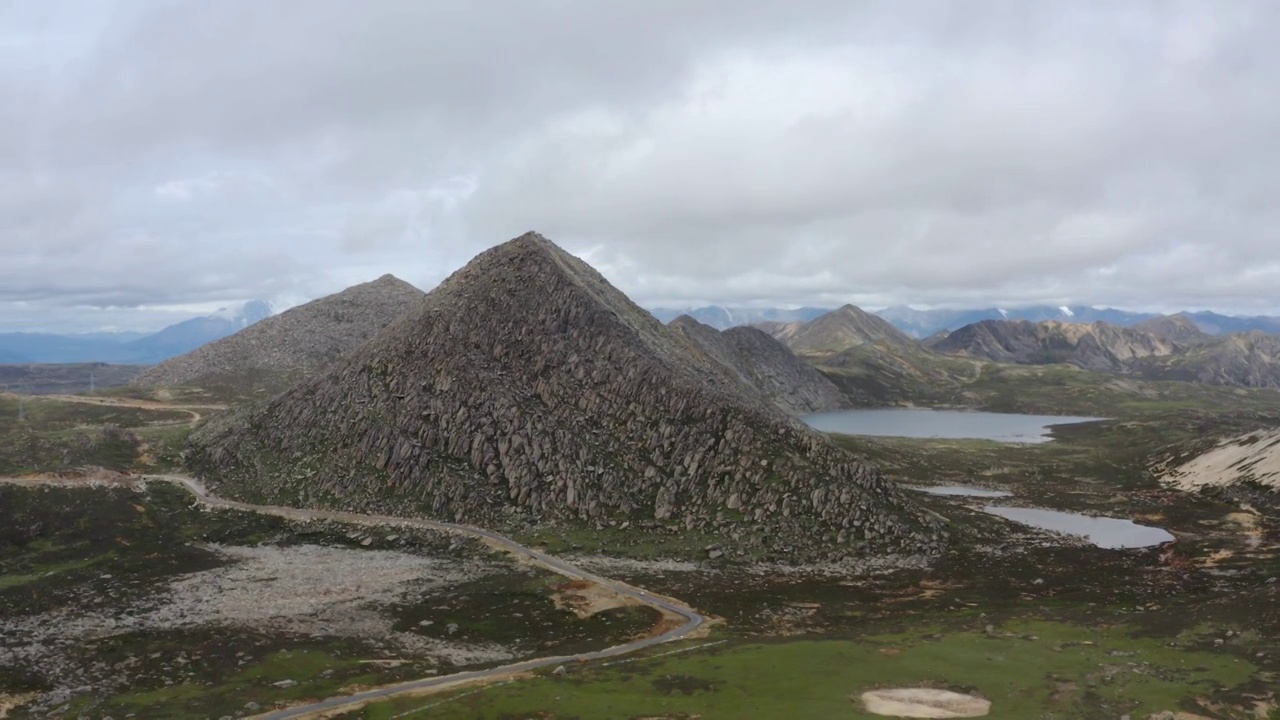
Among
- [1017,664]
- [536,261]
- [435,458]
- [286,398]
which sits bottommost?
[1017,664]

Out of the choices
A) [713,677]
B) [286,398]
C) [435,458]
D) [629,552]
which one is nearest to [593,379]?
[435,458]

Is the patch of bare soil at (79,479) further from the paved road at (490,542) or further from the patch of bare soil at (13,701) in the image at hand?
the patch of bare soil at (13,701)

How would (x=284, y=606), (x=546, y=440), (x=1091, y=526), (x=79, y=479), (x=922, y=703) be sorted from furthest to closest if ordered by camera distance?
(x=1091, y=526) < (x=546, y=440) < (x=79, y=479) < (x=284, y=606) < (x=922, y=703)

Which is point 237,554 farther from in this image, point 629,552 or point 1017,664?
point 1017,664

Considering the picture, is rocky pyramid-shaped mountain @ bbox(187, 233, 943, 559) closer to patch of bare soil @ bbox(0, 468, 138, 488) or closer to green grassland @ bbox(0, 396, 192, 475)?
green grassland @ bbox(0, 396, 192, 475)

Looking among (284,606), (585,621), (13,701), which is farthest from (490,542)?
(13,701)

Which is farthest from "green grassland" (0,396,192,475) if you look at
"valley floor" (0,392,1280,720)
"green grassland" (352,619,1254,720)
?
"green grassland" (352,619,1254,720)

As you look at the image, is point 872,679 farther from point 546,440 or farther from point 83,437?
point 83,437
